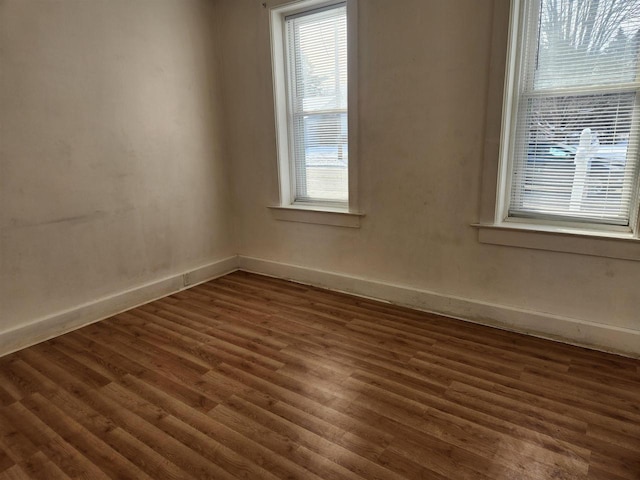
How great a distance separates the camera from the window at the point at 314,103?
347 centimetres

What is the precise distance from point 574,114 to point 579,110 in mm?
34

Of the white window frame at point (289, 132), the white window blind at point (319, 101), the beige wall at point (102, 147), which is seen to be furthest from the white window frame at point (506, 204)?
the beige wall at point (102, 147)

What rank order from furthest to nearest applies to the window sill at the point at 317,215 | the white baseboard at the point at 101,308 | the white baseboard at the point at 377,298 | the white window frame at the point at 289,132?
1. the window sill at the point at 317,215
2. the white window frame at the point at 289,132
3. the white baseboard at the point at 101,308
4. the white baseboard at the point at 377,298

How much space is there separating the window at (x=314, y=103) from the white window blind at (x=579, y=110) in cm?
130

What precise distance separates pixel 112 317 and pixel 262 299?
120 centimetres

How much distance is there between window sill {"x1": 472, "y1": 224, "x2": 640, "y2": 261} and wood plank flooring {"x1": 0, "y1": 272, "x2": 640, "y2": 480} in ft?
2.10

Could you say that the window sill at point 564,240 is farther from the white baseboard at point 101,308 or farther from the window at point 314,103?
→ the white baseboard at point 101,308

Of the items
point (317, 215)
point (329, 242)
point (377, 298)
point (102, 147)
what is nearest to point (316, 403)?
point (377, 298)

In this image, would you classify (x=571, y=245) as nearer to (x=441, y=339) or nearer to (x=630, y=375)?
(x=630, y=375)

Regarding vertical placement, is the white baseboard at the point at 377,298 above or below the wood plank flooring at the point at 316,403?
above

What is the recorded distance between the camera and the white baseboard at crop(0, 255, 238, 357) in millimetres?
2836

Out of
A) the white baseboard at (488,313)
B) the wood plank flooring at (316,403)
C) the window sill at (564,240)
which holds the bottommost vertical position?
the wood plank flooring at (316,403)

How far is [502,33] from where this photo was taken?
265 centimetres

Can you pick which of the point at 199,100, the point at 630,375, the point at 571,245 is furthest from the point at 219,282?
the point at 630,375
